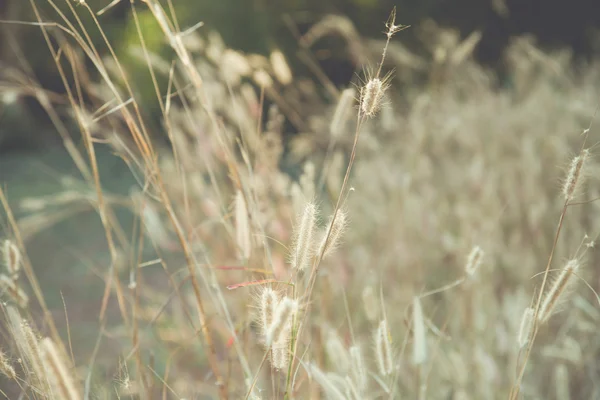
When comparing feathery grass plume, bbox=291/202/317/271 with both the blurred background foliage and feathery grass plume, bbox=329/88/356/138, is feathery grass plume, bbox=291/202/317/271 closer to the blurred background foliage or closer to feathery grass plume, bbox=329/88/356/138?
feathery grass plume, bbox=329/88/356/138

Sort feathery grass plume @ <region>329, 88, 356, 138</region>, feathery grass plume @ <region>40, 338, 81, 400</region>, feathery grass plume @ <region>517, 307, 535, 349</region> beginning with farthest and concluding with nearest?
feathery grass plume @ <region>329, 88, 356, 138</region>
feathery grass plume @ <region>517, 307, 535, 349</region>
feathery grass plume @ <region>40, 338, 81, 400</region>

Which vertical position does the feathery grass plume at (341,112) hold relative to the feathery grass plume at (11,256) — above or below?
above

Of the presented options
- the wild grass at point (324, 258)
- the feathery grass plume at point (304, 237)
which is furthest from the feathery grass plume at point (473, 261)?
the feathery grass plume at point (304, 237)

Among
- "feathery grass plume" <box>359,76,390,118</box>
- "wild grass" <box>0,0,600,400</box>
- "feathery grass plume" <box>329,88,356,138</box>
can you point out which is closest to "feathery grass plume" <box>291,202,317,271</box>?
"wild grass" <box>0,0,600,400</box>

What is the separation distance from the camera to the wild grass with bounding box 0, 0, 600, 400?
2.57 ft

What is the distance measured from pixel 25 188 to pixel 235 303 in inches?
104

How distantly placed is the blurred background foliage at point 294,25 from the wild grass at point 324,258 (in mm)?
1679

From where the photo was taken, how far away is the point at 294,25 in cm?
413

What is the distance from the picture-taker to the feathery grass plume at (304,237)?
67 centimetres

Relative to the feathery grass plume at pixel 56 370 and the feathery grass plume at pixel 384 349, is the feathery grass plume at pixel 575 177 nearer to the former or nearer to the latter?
the feathery grass plume at pixel 384 349

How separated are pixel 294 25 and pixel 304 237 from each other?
3675 millimetres

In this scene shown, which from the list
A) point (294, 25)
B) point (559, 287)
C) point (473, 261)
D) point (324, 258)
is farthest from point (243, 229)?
point (294, 25)

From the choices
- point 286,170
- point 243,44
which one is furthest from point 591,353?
point 243,44

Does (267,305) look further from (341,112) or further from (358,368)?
(341,112)
